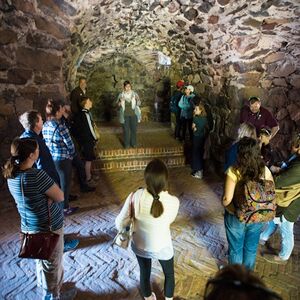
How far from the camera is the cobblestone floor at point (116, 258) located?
284 cm

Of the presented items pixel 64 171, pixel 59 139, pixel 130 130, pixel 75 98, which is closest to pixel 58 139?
pixel 59 139

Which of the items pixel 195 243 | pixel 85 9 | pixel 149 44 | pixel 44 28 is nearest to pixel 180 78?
pixel 149 44

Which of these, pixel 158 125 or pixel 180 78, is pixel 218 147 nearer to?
pixel 180 78

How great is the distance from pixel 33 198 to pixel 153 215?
90 cm

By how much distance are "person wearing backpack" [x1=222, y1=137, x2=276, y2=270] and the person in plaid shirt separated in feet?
7.05

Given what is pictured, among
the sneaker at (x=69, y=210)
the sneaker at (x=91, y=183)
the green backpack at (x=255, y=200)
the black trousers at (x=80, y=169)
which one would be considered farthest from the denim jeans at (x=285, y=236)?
the sneaker at (x=91, y=183)

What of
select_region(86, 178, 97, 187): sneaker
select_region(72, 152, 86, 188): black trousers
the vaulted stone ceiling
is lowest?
select_region(86, 178, 97, 187): sneaker

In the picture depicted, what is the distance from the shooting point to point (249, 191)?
236cm

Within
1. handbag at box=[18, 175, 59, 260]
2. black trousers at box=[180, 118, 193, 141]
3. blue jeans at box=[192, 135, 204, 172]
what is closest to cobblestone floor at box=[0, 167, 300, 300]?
handbag at box=[18, 175, 59, 260]

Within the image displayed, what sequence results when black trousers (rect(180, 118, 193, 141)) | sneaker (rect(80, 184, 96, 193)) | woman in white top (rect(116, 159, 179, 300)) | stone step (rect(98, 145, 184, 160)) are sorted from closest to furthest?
woman in white top (rect(116, 159, 179, 300)) → sneaker (rect(80, 184, 96, 193)) → stone step (rect(98, 145, 184, 160)) → black trousers (rect(180, 118, 193, 141))

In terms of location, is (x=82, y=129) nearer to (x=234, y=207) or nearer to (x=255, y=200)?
(x=234, y=207)

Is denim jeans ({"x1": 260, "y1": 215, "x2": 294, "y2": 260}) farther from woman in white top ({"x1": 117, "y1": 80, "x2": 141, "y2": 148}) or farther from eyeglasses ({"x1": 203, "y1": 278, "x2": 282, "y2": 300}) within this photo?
woman in white top ({"x1": 117, "y1": 80, "x2": 141, "y2": 148})

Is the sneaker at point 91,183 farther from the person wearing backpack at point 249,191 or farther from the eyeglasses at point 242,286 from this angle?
the eyeglasses at point 242,286

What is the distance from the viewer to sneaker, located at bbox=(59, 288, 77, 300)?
106 inches
